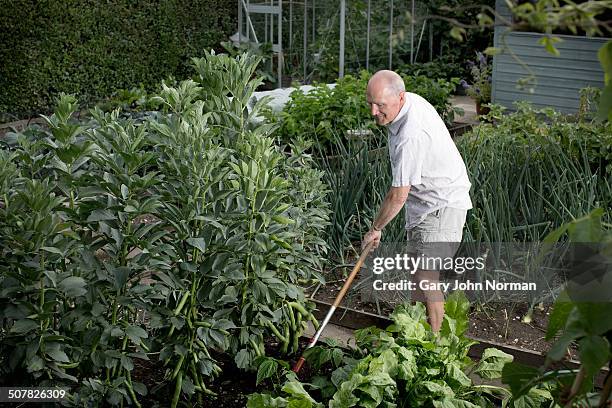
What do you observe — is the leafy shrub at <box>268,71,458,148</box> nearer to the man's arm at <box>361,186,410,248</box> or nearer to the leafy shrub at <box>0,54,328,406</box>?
the man's arm at <box>361,186,410,248</box>

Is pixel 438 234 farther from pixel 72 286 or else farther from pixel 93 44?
pixel 93 44

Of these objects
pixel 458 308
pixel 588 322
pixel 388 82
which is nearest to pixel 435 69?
pixel 388 82

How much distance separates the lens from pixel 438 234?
13.9 feet

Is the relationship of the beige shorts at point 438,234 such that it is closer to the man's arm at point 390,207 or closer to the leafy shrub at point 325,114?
the man's arm at point 390,207

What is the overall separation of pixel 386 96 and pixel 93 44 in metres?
7.33

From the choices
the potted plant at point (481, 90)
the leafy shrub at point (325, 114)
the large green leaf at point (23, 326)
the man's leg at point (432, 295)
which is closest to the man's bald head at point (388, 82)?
the man's leg at point (432, 295)

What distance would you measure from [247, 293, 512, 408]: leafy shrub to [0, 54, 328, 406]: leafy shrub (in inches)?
12.4

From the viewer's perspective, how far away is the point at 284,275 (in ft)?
12.4

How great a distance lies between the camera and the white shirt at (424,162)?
3.98 meters

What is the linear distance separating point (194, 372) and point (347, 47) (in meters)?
8.54

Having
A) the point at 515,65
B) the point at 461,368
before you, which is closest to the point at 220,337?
the point at 461,368

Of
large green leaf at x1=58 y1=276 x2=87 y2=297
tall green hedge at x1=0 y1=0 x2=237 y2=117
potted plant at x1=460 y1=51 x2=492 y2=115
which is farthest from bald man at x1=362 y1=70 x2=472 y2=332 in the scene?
potted plant at x1=460 y1=51 x2=492 y2=115

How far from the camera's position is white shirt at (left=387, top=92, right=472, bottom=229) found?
3.98 m

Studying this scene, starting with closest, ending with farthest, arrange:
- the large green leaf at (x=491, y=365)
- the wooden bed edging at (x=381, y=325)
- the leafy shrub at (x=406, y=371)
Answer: the leafy shrub at (x=406, y=371) → the large green leaf at (x=491, y=365) → the wooden bed edging at (x=381, y=325)
